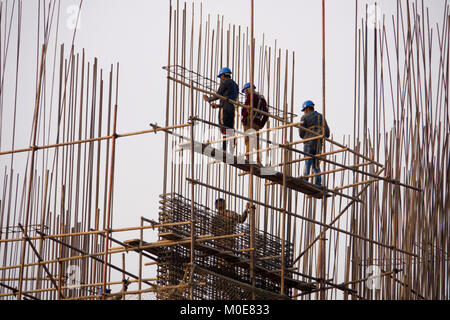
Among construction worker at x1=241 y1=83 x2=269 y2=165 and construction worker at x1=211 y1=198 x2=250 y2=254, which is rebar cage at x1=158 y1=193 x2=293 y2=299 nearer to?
construction worker at x1=211 y1=198 x2=250 y2=254

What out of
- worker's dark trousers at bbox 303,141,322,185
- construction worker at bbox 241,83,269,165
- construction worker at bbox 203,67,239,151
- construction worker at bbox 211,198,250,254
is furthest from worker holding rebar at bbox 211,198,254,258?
worker's dark trousers at bbox 303,141,322,185

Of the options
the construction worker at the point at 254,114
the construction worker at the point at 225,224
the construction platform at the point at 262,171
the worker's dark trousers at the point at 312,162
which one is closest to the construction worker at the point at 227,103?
the construction worker at the point at 254,114

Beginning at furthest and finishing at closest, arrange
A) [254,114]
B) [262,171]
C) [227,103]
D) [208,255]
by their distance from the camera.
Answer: [254,114]
[227,103]
[262,171]
[208,255]

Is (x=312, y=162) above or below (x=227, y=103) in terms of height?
below

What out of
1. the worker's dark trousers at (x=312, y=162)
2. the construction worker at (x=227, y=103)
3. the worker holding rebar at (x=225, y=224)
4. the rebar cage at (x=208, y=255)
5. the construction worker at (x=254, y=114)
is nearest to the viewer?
the rebar cage at (x=208, y=255)

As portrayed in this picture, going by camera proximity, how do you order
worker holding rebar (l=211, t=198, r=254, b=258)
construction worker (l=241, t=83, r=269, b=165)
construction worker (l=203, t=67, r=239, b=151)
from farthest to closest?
construction worker (l=241, t=83, r=269, b=165) < construction worker (l=203, t=67, r=239, b=151) < worker holding rebar (l=211, t=198, r=254, b=258)

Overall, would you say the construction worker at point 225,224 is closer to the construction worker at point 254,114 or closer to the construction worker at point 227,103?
the construction worker at point 254,114

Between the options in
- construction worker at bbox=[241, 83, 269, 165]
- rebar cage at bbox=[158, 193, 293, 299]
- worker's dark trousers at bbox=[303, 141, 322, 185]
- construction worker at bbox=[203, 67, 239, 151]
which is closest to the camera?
rebar cage at bbox=[158, 193, 293, 299]

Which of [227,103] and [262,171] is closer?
[262,171]

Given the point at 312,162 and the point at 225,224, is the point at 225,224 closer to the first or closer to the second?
the point at 225,224

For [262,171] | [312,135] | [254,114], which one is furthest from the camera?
[312,135]

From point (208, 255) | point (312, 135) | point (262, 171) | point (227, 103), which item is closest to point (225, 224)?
point (208, 255)

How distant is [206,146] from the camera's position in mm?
16891

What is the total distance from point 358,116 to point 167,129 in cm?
374
